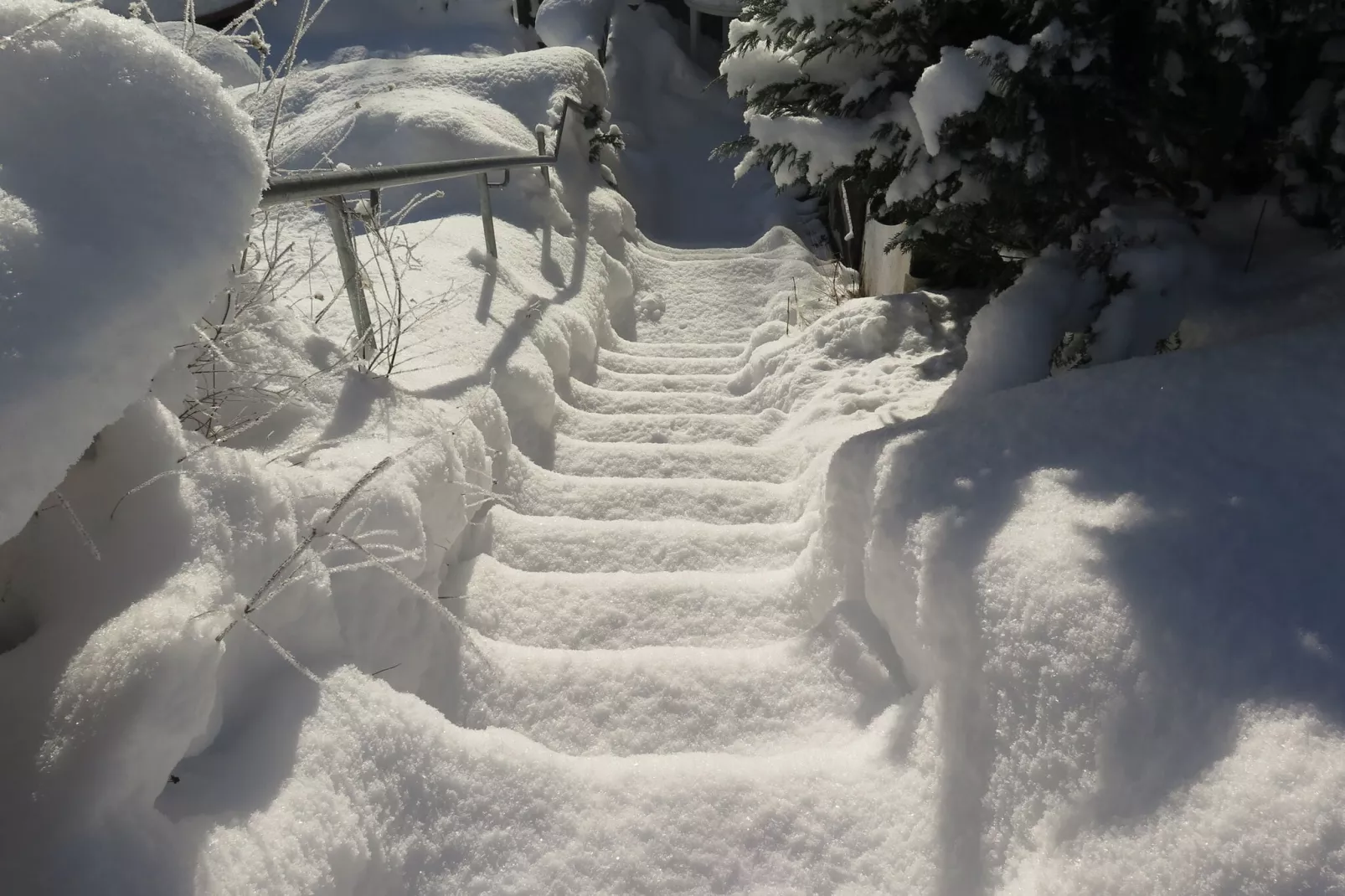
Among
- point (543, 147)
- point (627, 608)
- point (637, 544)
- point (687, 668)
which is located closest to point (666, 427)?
point (637, 544)

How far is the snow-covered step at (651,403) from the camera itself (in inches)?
171

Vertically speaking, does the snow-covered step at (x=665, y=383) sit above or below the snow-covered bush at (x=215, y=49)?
below

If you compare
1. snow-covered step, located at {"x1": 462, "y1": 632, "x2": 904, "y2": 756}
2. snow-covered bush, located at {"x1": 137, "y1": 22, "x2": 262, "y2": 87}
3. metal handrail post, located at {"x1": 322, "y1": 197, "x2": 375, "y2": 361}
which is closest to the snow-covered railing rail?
metal handrail post, located at {"x1": 322, "y1": 197, "x2": 375, "y2": 361}

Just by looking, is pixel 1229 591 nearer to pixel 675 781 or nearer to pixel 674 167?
pixel 675 781

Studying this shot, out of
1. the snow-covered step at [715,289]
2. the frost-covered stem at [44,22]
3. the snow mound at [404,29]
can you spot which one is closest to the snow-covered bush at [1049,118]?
the frost-covered stem at [44,22]

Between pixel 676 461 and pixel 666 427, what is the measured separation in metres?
0.42

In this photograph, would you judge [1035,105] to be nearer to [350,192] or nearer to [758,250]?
[350,192]

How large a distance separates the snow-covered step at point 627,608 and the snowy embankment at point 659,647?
12 mm

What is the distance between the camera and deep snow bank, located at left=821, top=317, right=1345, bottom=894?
1.23 meters

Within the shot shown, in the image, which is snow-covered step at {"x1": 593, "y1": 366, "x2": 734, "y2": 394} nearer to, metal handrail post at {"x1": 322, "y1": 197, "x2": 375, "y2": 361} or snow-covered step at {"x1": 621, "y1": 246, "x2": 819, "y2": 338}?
snow-covered step at {"x1": 621, "y1": 246, "x2": 819, "y2": 338}

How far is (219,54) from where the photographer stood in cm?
708

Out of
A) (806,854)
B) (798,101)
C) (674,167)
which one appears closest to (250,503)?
(806,854)

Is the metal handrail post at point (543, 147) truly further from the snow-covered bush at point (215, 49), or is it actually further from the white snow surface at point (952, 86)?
the white snow surface at point (952, 86)

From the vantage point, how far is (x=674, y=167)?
457 inches
